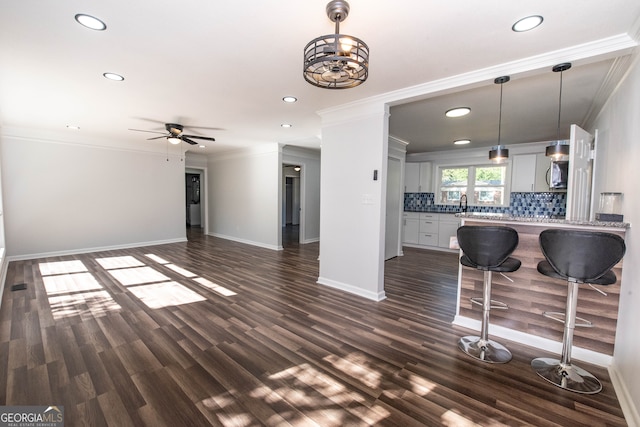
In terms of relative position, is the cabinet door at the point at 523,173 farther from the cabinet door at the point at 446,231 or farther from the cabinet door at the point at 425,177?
the cabinet door at the point at 425,177

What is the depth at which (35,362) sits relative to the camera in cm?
208

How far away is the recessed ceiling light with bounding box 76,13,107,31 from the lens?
6.10ft

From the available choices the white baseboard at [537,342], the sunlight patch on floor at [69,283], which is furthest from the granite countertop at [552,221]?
the sunlight patch on floor at [69,283]

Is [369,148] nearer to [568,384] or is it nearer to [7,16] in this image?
[568,384]

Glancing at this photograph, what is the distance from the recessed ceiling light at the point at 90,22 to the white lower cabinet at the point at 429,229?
21.7 feet

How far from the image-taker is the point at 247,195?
7.26 metres

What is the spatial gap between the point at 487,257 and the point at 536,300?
0.77m

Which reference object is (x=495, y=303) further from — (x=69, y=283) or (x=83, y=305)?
(x=69, y=283)

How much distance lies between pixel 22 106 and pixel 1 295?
2617 millimetres

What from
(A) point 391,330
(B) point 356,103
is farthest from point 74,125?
(A) point 391,330

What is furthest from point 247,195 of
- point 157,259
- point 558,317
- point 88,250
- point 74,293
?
point 558,317

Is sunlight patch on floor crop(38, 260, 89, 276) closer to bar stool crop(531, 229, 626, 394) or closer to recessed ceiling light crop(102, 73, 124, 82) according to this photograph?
recessed ceiling light crop(102, 73, 124, 82)

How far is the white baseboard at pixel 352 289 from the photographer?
3459 millimetres

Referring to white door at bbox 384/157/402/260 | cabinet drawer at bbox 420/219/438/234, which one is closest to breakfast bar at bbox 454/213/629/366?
white door at bbox 384/157/402/260
